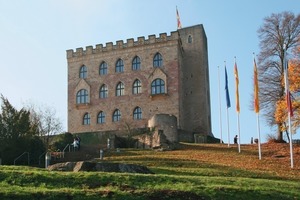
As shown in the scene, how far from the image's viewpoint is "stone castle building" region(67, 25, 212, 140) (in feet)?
178

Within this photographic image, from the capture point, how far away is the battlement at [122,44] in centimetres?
5517

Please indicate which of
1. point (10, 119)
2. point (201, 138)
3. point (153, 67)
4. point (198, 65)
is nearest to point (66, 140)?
point (10, 119)

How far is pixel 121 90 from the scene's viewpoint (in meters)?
56.8

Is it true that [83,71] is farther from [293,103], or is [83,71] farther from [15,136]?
[293,103]

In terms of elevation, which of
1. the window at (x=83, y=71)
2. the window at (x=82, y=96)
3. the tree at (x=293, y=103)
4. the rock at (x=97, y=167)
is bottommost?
the rock at (x=97, y=167)

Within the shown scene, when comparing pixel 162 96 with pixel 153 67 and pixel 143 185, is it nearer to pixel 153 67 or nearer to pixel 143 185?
pixel 153 67

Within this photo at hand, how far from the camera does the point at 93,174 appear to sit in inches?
727

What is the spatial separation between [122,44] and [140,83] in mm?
5330

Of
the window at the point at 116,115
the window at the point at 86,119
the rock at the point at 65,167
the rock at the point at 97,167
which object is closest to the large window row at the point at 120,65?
the window at the point at 86,119

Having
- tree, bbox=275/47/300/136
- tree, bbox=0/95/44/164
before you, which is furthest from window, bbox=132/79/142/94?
tree, bbox=0/95/44/164

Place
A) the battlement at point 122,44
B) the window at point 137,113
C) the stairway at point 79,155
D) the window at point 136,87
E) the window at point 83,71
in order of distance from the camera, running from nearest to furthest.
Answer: the stairway at point 79,155 < the window at point 137,113 < the battlement at point 122,44 < the window at point 136,87 < the window at point 83,71

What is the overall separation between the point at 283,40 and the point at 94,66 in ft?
73.4

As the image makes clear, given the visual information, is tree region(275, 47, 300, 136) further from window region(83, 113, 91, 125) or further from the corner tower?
window region(83, 113, 91, 125)

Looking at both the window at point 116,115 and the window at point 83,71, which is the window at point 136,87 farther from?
the window at point 83,71
